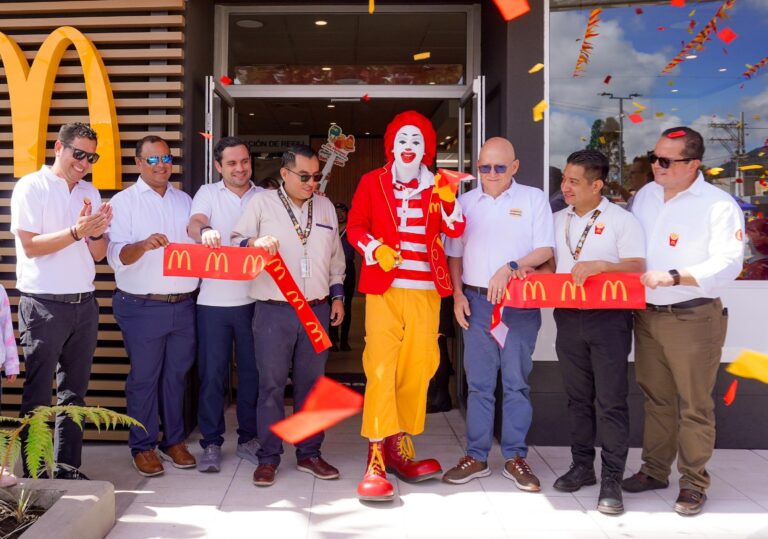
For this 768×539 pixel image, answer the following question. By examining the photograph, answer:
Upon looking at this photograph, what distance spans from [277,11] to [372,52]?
128 centimetres

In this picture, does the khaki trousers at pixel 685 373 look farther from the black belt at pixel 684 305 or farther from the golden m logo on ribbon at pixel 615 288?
the golden m logo on ribbon at pixel 615 288

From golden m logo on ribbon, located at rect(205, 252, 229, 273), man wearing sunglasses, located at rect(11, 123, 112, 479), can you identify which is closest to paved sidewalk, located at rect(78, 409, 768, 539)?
man wearing sunglasses, located at rect(11, 123, 112, 479)

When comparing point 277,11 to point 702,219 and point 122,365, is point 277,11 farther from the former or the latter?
point 702,219

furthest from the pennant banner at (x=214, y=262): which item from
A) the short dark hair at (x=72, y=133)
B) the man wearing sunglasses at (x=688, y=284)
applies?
the man wearing sunglasses at (x=688, y=284)

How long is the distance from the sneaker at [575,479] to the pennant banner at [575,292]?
971 mm

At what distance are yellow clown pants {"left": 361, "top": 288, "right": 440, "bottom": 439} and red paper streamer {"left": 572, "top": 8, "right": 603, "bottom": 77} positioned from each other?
2.06 m

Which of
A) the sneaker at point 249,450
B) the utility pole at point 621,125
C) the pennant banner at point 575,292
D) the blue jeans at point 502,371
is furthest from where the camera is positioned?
the utility pole at point 621,125

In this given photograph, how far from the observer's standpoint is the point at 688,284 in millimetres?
3586

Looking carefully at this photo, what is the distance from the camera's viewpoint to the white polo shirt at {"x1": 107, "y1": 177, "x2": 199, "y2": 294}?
4.23m

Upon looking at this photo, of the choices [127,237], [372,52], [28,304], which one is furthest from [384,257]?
[372,52]

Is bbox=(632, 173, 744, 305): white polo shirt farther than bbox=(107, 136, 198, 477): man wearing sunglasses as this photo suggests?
No

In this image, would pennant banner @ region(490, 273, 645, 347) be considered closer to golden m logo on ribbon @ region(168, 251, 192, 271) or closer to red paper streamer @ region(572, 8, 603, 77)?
golden m logo on ribbon @ region(168, 251, 192, 271)

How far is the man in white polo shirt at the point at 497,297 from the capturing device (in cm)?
411

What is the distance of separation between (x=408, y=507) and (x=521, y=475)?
70 cm
